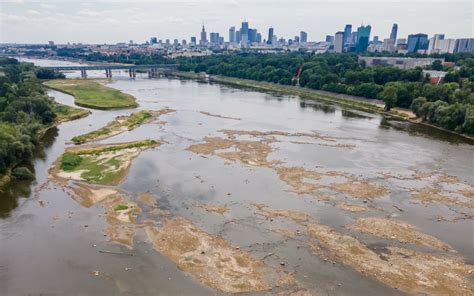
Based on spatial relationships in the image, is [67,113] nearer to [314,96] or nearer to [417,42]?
[314,96]

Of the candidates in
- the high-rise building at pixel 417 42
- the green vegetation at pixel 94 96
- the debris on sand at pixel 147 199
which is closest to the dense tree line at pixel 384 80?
the debris on sand at pixel 147 199

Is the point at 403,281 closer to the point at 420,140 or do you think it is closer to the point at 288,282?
the point at 288,282

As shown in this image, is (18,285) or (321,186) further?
(321,186)

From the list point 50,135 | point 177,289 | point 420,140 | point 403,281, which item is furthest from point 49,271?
point 420,140

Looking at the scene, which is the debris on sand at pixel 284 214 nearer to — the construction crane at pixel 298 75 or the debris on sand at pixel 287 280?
the debris on sand at pixel 287 280

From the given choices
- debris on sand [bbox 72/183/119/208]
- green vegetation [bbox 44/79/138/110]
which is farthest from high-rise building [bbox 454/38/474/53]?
debris on sand [bbox 72/183/119/208]

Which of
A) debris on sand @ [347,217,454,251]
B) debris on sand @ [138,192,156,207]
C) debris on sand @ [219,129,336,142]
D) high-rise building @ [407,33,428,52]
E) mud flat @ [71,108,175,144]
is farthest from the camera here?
high-rise building @ [407,33,428,52]

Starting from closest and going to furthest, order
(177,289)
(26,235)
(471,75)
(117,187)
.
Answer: (177,289), (26,235), (117,187), (471,75)

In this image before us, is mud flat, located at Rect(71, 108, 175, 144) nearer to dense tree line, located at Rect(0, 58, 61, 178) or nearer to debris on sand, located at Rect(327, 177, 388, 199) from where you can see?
dense tree line, located at Rect(0, 58, 61, 178)
